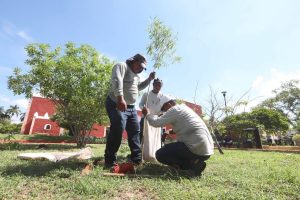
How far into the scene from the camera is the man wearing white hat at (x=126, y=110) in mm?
4195

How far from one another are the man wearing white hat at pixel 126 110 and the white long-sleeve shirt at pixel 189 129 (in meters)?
0.62

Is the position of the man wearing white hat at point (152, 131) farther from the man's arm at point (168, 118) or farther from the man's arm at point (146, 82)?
the man's arm at point (168, 118)

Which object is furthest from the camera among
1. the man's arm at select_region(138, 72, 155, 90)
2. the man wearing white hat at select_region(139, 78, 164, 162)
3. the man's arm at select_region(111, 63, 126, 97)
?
the man's arm at select_region(138, 72, 155, 90)

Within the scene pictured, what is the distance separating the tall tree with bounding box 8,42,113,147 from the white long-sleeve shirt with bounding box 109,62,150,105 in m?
7.62

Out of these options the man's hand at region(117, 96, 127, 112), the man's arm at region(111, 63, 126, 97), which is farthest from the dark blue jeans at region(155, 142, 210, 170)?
the man's arm at region(111, 63, 126, 97)

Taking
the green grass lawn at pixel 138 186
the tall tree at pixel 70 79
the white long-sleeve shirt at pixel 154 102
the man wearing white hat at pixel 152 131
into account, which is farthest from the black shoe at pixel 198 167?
the tall tree at pixel 70 79

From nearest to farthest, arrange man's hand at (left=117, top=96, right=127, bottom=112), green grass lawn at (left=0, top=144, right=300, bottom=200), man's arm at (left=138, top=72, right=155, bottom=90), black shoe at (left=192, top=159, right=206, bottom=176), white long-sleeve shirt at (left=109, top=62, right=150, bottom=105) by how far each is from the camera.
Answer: green grass lawn at (left=0, top=144, right=300, bottom=200), black shoe at (left=192, top=159, right=206, bottom=176), man's hand at (left=117, top=96, right=127, bottom=112), white long-sleeve shirt at (left=109, top=62, right=150, bottom=105), man's arm at (left=138, top=72, right=155, bottom=90)

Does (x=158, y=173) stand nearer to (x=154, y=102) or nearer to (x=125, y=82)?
(x=125, y=82)

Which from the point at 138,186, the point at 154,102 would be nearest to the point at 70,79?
the point at 154,102

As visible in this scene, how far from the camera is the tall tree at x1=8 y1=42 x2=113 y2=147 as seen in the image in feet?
38.6

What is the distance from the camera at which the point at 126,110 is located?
4.21 meters

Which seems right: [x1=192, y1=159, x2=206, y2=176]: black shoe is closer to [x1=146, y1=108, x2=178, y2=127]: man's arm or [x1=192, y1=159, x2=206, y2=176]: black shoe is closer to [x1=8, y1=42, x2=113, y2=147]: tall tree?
[x1=146, y1=108, x2=178, y2=127]: man's arm

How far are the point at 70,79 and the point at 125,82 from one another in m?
7.93

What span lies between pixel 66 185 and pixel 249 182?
2455 millimetres
